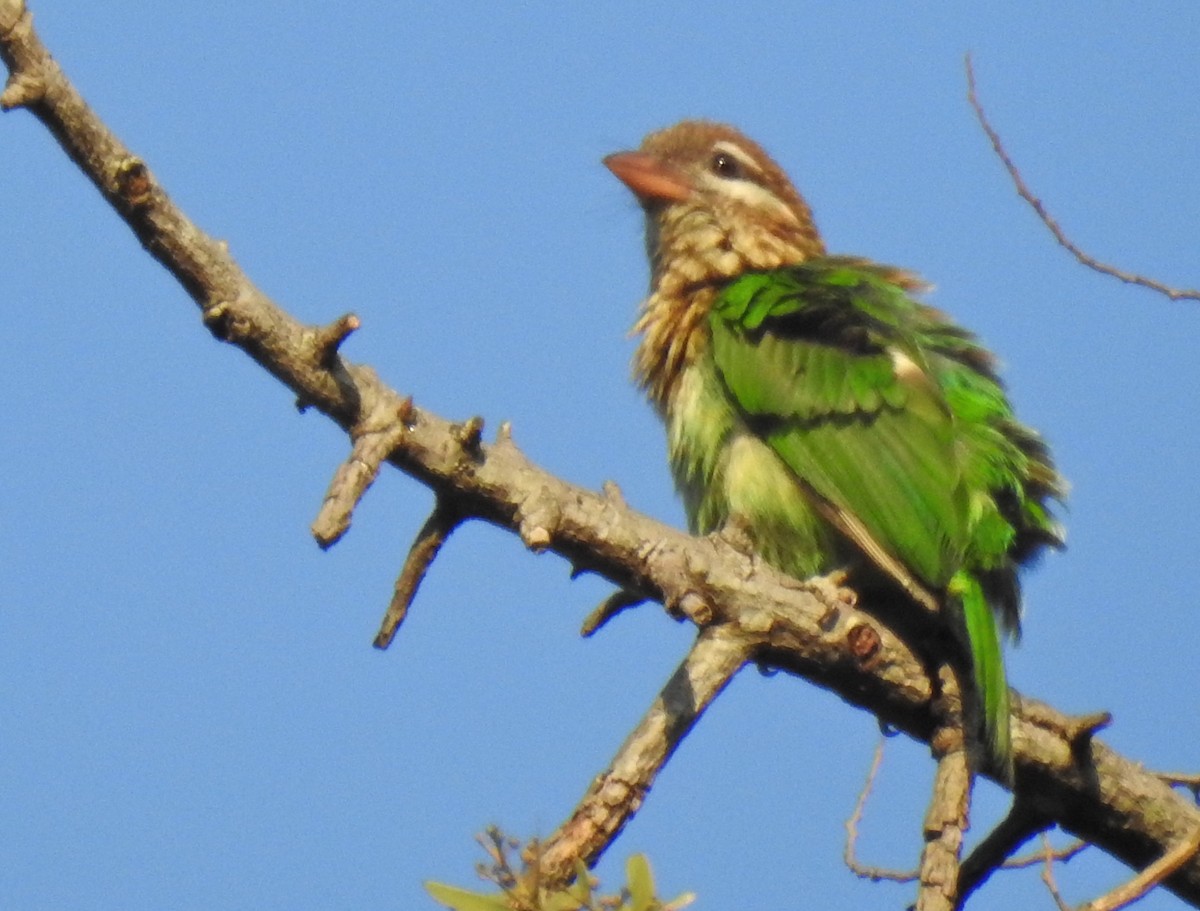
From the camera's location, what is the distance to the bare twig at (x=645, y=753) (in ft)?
10.8

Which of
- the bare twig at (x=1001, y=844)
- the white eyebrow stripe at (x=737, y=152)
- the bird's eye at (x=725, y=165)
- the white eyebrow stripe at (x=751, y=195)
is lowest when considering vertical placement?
the bare twig at (x=1001, y=844)

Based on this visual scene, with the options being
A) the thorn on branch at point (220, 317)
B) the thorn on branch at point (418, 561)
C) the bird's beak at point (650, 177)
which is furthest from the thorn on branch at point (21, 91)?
the bird's beak at point (650, 177)

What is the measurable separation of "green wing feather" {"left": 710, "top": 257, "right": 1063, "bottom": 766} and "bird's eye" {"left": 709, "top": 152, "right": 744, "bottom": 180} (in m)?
1.12

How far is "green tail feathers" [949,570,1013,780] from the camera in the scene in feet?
14.7

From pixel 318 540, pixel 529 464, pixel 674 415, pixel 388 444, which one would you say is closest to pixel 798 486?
pixel 674 415

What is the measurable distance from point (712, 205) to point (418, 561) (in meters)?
3.24

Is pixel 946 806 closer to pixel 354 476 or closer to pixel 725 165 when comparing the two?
pixel 354 476

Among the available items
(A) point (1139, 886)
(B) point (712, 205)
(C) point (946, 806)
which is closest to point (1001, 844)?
(C) point (946, 806)

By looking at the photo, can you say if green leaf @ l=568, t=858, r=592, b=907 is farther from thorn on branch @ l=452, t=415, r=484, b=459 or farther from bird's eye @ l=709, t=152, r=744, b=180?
bird's eye @ l=709, t=152, r=744, b=180

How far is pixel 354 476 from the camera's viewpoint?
3.45m

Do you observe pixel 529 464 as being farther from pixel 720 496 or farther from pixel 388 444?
pixel 720 496

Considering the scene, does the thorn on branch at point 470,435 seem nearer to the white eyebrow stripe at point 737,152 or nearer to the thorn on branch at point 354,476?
the thorn on branch at point 354,476

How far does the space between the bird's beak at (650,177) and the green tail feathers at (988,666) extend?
2.32 m

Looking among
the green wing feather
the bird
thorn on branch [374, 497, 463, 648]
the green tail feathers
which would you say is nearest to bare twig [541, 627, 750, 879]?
thorn on branch [374, 497, 463, 648]
